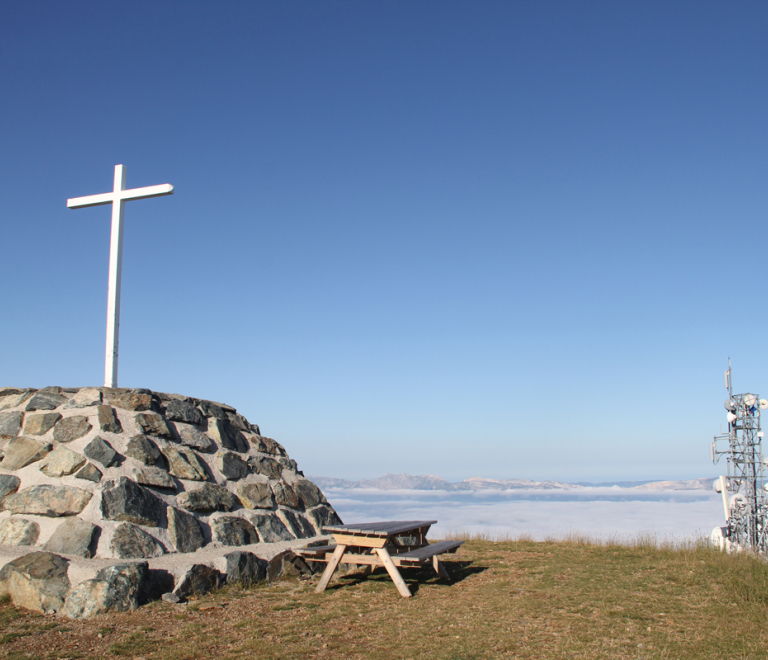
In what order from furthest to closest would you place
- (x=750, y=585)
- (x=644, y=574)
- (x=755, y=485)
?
(x=755, y=485)
(x=644, y=574)
(x=750, y=585)

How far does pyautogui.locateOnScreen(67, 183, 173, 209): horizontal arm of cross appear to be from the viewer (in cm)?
1049

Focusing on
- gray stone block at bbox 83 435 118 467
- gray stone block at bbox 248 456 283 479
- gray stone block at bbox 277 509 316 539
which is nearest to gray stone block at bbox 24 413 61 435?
gray stone block at bbox 83 435 118 467

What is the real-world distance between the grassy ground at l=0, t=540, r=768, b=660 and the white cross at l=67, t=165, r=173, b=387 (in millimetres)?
4414

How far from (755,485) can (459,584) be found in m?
18.4

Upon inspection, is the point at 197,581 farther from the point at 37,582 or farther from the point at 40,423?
the point at 40,423

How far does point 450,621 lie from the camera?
6.27 m

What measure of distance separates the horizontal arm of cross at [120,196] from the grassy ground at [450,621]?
637 centimetres

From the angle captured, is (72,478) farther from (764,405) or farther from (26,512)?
(764,405)

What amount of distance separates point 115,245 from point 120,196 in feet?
2.80

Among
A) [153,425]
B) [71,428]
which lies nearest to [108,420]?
[71,428]

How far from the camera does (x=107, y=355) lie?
10.2 m

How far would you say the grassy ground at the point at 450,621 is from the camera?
17.5 ft

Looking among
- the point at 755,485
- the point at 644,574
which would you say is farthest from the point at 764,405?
the point at 644,574

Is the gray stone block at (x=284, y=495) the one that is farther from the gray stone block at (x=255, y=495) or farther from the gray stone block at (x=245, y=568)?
the gray stone block at (x=245, y=568)
